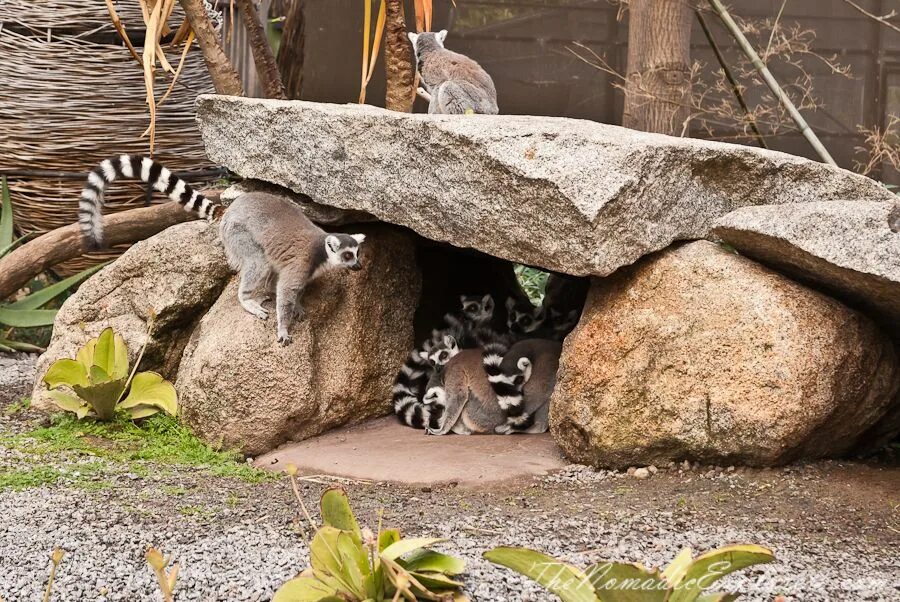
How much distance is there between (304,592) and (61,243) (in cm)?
457

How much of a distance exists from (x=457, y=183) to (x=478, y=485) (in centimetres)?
125

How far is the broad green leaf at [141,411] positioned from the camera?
4.88 m

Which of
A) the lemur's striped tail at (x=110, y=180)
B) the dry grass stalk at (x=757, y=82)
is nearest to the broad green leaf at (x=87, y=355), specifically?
the lemur's striped tail at (x=110, y=180)

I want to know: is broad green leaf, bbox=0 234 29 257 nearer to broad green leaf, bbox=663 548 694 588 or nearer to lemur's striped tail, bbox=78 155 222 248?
lemur's striped tail, bbox=78 155 222 248

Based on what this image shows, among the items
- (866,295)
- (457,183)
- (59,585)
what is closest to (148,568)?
(59,585)

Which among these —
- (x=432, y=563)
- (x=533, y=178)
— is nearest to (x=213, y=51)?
(x=533, y=178)

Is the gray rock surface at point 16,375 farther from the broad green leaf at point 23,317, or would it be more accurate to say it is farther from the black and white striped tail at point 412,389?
the black and white striped tail at point 412,389

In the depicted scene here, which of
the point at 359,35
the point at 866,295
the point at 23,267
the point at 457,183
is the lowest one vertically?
the point at 23,267

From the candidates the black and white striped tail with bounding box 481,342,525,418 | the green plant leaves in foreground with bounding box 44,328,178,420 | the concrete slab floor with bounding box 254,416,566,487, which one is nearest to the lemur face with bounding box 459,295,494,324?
the black and white striped tail with bounding box 481,342,525,418

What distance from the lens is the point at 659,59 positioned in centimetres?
599

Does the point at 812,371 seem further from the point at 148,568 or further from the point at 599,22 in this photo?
the point at 599,22

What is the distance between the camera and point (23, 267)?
6.42 m

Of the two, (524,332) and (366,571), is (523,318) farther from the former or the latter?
(366,571)

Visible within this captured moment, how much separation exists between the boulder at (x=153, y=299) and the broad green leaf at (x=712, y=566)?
3418mm
